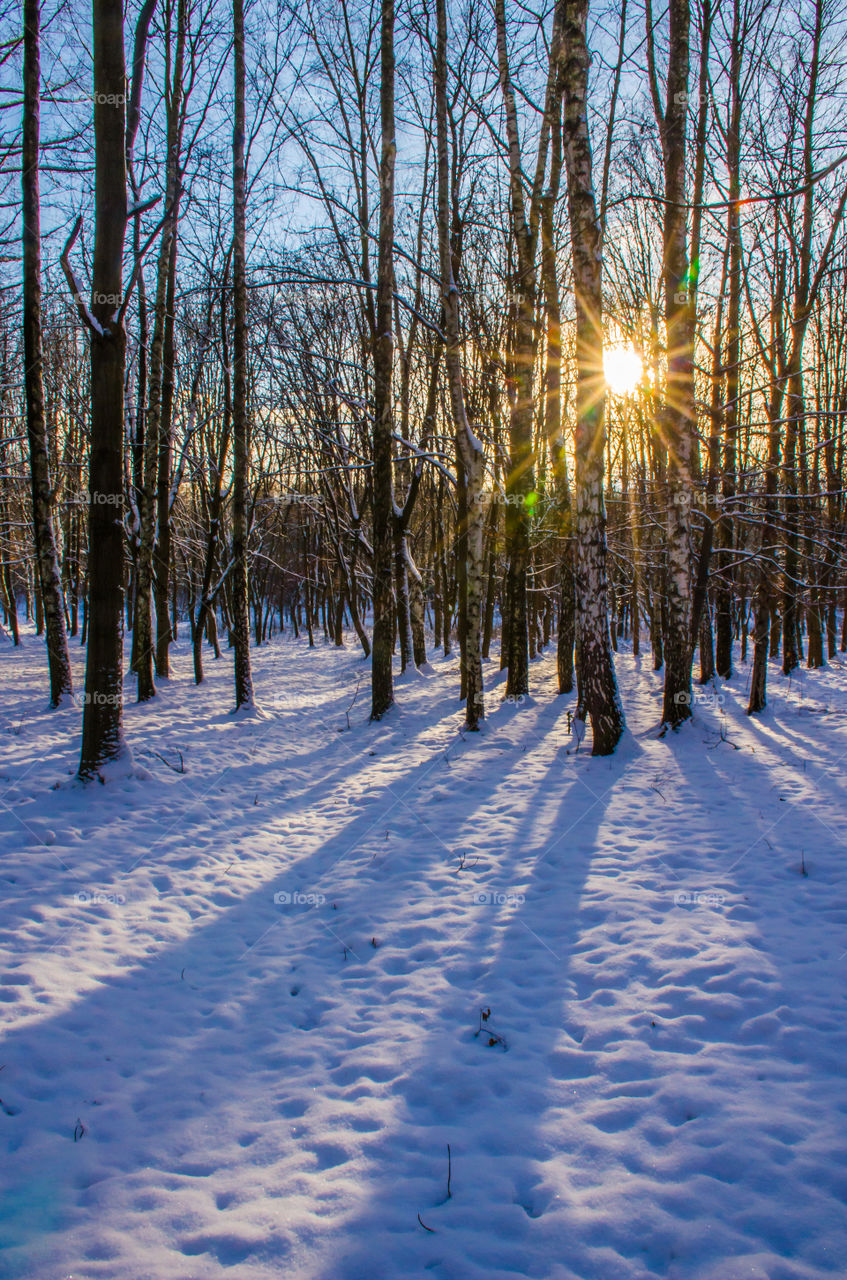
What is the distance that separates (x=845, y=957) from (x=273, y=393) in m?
17.3

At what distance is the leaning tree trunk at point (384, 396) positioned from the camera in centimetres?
Answer: 888

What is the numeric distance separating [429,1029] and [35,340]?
11.0 m

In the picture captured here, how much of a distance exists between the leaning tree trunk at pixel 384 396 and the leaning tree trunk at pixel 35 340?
16.2 feet

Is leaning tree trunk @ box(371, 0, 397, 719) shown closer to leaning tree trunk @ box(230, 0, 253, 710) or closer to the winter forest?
the winter forest

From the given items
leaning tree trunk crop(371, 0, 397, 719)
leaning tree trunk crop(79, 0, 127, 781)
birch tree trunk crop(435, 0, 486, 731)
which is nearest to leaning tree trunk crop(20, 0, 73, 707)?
leaning tree trunk crop(79, 0, 127, 781)

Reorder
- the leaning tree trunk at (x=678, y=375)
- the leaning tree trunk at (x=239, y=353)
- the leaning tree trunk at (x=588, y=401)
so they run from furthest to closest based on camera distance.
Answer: the leaning tree trunk at (x=239, y=353) < the leaning tree trunk at (x=678, y=375) < the leaning tree trunk at (x=588, y=401)

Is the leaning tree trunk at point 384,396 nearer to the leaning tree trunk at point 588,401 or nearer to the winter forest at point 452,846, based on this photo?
the winter forest at point 452,846

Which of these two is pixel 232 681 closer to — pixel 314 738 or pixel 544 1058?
pixel 314 738

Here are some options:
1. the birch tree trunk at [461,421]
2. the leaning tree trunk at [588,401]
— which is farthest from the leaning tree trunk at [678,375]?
the birch tree trunk at [461,421]

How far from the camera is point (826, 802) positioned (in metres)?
5.78

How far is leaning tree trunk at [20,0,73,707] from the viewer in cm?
907

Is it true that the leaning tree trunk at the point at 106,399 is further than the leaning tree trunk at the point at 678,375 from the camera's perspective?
No

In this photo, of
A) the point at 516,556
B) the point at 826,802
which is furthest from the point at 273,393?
the point at 826,802

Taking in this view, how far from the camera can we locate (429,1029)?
10.8ft
